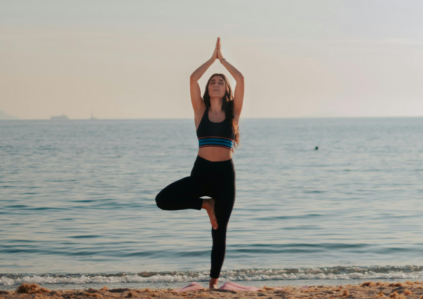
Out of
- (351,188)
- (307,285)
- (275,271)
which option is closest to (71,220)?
(275,271)

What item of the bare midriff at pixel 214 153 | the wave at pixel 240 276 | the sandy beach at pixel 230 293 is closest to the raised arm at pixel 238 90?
the bare midriff at pixel 214 153

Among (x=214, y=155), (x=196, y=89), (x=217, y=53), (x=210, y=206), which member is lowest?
(x=210, y=206)

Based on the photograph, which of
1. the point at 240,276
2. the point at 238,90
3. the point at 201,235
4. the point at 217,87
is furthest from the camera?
the point at 201,235

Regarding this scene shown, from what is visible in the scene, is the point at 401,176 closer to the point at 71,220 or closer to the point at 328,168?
the point at 328,168

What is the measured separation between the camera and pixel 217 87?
5.67 meters

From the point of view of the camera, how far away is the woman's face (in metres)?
5.66

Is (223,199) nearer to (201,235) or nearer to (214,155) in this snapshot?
(214,155)

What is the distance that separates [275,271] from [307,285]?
37.3 inches

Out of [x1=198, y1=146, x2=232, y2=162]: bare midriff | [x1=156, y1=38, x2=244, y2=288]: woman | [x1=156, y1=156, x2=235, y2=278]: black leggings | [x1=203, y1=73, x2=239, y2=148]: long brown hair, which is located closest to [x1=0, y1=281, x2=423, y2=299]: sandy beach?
[x1=156, y1=38, x2=244, y2=288]: woman

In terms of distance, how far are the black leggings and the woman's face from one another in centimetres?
70

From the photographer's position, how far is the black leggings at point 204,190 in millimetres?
5414

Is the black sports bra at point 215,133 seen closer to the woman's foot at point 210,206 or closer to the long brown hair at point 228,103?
the long brown hair at point 228,103

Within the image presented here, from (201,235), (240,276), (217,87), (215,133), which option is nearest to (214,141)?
(215,133)

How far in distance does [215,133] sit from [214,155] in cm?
23
